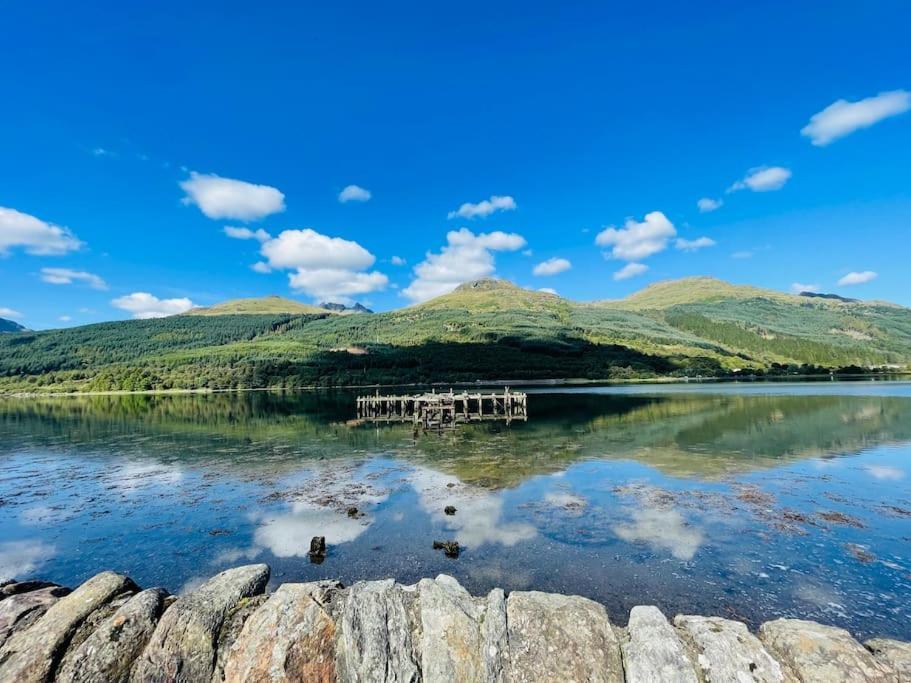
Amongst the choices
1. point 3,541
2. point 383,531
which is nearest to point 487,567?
point 383,531

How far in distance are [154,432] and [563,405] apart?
193 feet

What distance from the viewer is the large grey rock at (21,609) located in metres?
9.75

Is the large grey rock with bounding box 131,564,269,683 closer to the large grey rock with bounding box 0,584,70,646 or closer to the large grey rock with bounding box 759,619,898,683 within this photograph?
the large grey rock with bounding box 0,584,70,646

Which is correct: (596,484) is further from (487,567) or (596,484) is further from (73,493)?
(73,493)

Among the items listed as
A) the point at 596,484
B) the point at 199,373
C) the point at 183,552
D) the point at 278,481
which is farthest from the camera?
the point at 199,373

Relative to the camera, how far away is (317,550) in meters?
18.2

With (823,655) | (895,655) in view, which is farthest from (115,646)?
(895,655)

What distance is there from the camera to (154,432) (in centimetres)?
5872

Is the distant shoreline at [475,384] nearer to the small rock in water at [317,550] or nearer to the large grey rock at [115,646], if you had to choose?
the small rock in water at [317,550]

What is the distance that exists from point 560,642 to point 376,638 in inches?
132

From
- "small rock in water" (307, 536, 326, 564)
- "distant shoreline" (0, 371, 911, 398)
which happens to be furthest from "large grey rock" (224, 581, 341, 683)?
"distant shoreline" (0, 371, 911, 398)

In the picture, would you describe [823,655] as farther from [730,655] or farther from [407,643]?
[407,643]

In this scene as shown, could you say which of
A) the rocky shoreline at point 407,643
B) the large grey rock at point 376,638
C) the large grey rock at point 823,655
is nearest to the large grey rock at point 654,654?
the rocky shoreline at point 407,643

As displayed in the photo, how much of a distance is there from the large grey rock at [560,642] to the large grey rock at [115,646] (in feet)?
23.2
